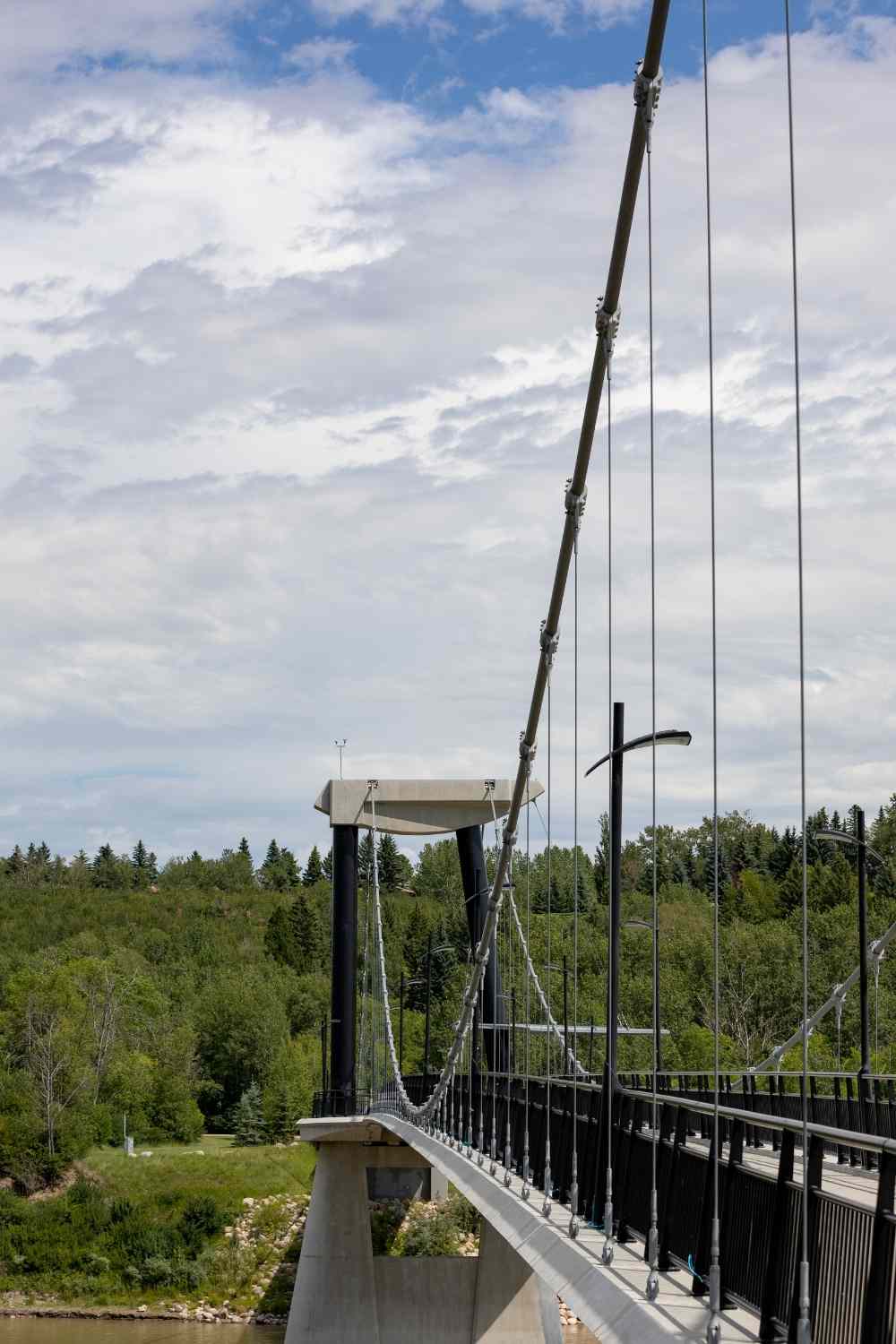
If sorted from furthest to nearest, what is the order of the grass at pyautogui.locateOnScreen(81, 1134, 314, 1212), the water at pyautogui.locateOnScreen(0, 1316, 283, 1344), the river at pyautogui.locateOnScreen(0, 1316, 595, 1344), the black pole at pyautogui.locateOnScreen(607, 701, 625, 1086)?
the grass at pyautogui.locateOnScreen(81, 1134, 314, 1212) < the water at pyautogui.locateOnScreen(0, 1316, 283, 1344) < the river at pyautogui.locateOnScreen(0, 1316, 595, 1344) < the black pole at pyautogui.locateOnScreen(607, 701, 625, 1086)

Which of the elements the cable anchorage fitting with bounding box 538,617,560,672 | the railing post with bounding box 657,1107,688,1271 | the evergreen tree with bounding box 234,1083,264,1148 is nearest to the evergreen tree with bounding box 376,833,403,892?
the evergreen tree with bounding box 234,1083,264,1148

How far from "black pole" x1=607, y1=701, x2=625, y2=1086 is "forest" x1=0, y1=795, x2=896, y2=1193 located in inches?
1081

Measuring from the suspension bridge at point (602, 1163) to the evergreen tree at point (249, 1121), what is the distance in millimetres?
32144

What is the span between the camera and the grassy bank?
51.8 m

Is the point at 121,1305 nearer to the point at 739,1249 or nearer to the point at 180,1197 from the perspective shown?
the point at 180,1197

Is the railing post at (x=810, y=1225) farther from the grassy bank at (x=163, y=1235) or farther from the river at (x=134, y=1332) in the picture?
the grassy bank at (x=163, y=1235)

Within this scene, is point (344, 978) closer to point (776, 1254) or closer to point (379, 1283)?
point (379, 1283)

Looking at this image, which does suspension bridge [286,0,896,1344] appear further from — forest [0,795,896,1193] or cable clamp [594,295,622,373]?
forest [0,795,896,1193]

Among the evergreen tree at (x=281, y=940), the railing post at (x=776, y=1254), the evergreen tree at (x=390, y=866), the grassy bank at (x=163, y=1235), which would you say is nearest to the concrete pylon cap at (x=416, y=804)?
the grassy bank at (x=163, y=1235)

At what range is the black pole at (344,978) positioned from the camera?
35781 mm

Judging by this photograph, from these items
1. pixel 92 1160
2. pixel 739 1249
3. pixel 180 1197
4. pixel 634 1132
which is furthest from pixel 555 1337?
pixel 92 1160

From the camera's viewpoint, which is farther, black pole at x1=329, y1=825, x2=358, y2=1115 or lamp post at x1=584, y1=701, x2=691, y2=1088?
black pole at x1=329, y1=825, x2=358, y2=1115

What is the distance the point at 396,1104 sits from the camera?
3372 cm

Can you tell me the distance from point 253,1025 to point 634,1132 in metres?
72.2
